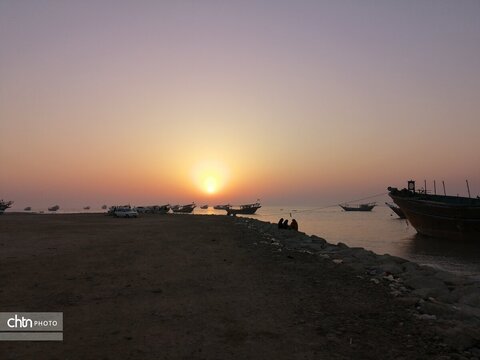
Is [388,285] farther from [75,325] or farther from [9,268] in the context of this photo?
[9,268]

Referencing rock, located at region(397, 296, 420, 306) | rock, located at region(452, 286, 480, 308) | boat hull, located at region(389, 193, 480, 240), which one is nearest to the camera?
rock, located at region(397, 296, 420, 306)

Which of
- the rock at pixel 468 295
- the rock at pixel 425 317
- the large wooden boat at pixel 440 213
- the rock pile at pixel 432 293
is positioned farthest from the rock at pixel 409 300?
the large wooden boat at pixel 440 213

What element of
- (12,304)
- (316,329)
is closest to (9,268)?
(12,304)

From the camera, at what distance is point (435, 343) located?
284 inches

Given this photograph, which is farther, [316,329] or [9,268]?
[9,268]

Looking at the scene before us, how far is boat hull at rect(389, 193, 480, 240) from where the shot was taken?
40562 mm

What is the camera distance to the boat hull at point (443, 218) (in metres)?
40.6

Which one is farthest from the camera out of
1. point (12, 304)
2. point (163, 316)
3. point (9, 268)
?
point (9, 268)

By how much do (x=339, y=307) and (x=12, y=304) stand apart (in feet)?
25.6

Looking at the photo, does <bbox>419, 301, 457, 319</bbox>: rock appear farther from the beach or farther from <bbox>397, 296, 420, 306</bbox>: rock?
<bbox>397, 296, 420, 306</bbox>: rock

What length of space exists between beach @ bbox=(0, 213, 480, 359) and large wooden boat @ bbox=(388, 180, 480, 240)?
29.3m

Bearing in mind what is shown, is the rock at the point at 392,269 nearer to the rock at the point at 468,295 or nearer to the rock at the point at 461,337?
the rock at the point at 468,295

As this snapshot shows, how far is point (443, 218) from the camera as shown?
43.7 meters

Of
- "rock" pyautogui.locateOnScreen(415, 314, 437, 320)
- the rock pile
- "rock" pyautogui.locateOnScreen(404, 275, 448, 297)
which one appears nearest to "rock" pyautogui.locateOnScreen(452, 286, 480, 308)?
the rock pile
